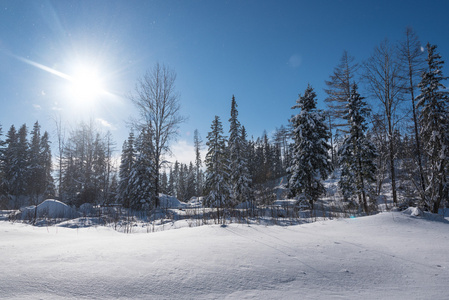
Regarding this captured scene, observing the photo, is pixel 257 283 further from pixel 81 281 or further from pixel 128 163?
pixel 128 163

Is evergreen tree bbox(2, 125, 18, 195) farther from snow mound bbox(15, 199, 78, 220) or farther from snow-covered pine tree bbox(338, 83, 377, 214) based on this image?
snow-covered pine tree bbox(338, 83, 377, 214)

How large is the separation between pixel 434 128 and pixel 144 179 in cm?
1937

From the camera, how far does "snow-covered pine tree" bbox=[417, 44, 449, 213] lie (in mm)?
10008

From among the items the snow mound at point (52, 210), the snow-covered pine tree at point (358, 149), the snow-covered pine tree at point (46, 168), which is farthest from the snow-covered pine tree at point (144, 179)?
the snow-covered pine tree at point (46, 168)

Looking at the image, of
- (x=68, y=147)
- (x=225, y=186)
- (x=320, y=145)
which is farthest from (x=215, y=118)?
(x=68, y=147)

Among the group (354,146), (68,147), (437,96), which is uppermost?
(68,147)

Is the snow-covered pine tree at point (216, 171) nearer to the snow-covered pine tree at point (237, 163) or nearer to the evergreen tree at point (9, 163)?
the snow-covered pine tree at point (237, 163)

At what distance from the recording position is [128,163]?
23312 millimetres

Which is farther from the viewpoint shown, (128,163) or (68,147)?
(68,147)

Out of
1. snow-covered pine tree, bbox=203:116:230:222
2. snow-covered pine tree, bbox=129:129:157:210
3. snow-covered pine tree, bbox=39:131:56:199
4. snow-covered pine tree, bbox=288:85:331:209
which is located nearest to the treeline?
snow-covered pine tree, bbox=39:131:56:199

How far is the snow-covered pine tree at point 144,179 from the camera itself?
1636cm

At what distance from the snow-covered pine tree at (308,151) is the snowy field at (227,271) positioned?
1366 centimetres

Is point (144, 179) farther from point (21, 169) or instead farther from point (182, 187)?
point (182, 187)

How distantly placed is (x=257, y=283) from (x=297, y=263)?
74cm
